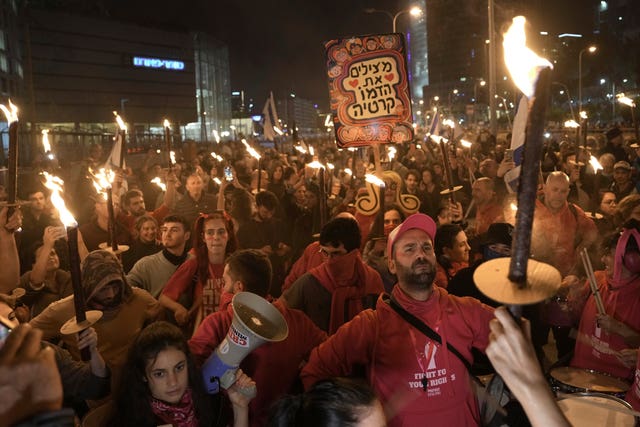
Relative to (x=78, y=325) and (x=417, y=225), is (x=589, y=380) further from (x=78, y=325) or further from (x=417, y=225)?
(x=78, y=325)

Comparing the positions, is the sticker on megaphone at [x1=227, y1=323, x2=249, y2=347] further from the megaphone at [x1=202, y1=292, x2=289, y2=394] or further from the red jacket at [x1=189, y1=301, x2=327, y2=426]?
the red jacket at [x1=189, y1=301, x2=327, y2=426]

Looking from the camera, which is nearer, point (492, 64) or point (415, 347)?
point (415, 347)

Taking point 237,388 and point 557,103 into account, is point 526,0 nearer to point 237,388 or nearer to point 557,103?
point 557,103

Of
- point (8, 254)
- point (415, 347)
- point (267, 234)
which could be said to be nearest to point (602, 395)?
point (415, 347)

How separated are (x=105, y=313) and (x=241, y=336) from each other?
163 cm

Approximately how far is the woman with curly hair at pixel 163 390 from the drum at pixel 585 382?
6.42 feet

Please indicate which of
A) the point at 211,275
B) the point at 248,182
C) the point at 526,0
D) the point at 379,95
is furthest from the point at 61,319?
the point at 526,0

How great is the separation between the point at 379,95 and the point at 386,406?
4309 mm

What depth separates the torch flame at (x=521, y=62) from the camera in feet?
4.28

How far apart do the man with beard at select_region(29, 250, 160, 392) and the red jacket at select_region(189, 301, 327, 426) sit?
0.72 metres

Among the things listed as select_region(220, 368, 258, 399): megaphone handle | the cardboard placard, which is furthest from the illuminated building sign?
select_region(220, 368, 258, 399): megaphone handle

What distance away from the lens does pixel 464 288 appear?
433 centimetres

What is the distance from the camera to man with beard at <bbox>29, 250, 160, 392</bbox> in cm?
368

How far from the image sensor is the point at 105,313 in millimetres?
3803
